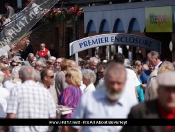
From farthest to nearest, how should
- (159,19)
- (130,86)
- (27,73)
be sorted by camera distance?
(159,19) < (130,86) < (27,73)

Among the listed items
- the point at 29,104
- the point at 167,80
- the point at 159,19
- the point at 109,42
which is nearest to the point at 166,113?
the point at 167,80

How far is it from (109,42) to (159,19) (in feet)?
18.3

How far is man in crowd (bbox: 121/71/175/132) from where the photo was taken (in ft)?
16.0

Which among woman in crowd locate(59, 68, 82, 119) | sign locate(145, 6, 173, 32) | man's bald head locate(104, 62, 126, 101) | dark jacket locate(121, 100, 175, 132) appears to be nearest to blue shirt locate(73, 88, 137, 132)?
man's bald head locate(104, 62, 126, 101)

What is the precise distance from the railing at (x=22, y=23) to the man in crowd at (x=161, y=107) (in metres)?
23.3

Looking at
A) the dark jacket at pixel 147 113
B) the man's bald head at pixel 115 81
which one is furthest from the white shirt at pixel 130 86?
the dark jacket at pixel 147 113

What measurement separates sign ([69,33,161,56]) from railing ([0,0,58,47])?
1184 cm

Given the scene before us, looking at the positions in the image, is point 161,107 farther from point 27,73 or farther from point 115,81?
point 27,73

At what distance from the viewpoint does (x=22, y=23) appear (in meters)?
29.1

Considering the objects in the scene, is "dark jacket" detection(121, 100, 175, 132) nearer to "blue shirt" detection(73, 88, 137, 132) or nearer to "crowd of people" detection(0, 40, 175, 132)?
"crowd of people" detection(0, 40, 175, 132)

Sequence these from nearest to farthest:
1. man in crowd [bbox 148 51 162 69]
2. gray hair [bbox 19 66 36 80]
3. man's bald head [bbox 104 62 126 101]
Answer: man's bald head [bbox 104 62 126 101] → gray hair [bbox 19 66 36 80] → man in crowd [bbox 148 51 162 69]

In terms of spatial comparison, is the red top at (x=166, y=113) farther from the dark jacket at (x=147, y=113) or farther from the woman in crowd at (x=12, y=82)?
the woman in crowd at (x=12, y=82)

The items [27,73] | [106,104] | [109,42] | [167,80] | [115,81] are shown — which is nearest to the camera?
[167,80]

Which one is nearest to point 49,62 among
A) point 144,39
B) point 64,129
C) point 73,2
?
point 144,39
